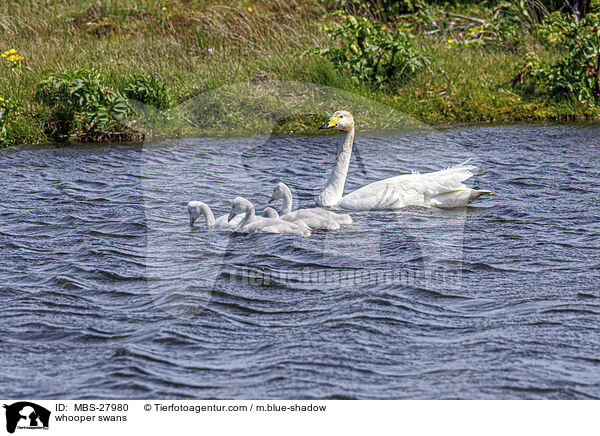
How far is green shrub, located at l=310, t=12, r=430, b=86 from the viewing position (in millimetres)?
13359

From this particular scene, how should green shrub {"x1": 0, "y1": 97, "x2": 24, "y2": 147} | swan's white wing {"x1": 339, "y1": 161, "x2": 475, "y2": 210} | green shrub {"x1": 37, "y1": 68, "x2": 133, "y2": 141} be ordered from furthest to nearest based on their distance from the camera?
1. green shrub {"x1": 37, "y1": 68, "x2": 133, "y2": 141}
2. green shrub {"x1": 0, "y1": 97, "x2": 24, "y2": 147}
3. swan's white wing {"x1": 339, "y1": 161, "x2": 475, "y2": 210}

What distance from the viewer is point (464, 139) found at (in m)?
12.2

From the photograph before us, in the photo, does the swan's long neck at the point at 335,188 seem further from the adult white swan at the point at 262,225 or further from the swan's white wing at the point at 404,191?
the adult white swan at the point at 262,225

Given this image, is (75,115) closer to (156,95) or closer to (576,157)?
(156,95)

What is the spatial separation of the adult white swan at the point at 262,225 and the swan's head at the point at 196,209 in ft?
1.15

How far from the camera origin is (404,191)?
345 inches

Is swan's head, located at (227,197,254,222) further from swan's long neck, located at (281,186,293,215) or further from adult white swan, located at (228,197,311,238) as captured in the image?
swan's long neck, located at (281,186,293,215)

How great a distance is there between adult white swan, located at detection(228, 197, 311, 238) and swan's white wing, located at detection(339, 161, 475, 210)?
106 centimetres

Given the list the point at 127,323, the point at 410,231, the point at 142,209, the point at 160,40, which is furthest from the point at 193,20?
the point at 127,323

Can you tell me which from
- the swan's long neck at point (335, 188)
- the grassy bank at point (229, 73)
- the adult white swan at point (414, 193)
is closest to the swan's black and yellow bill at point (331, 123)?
the adult white swan at point (414, 193)

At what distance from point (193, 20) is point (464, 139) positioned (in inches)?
272

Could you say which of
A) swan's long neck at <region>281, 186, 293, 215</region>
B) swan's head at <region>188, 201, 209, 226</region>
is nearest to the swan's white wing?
swan's long neck at <region>281, 186, 293, 215</region>

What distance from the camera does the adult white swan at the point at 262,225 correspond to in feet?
25.9
